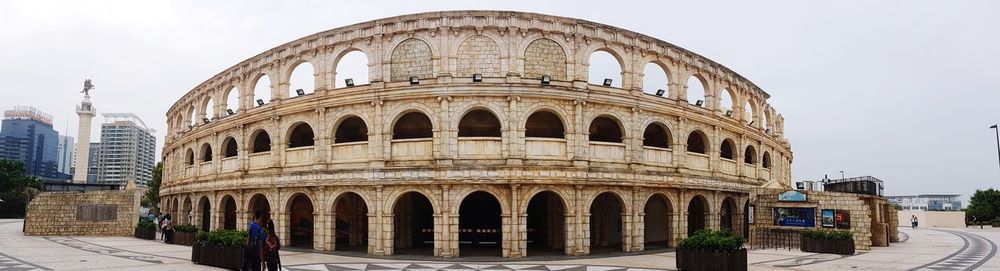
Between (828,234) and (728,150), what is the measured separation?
383 inches

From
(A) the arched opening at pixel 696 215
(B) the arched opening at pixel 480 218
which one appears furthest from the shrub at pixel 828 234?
(B) the arched opening at pixel 480 218

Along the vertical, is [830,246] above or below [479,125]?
below

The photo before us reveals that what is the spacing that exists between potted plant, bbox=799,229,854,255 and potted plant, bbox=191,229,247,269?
2167 cm

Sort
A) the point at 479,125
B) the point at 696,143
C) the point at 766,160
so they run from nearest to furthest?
1. the point at 479,125
2. the point at 696,143
3. the point at 766,160

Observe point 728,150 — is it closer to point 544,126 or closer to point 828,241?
point 828,241

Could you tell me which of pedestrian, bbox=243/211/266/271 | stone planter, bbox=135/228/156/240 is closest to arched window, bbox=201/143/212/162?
stone planter, bbox=135/228/156/240

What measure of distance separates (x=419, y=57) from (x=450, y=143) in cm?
375

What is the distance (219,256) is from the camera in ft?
63.5

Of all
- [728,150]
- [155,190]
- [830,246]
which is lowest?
[830,246]

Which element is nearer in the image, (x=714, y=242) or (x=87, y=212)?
(x=714, y=242)

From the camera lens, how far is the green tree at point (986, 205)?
66625 mm

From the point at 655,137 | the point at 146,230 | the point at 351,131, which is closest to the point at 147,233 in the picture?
the point at 146,230

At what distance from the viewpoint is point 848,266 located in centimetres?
2086

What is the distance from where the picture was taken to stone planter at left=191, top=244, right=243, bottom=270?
737 inches
